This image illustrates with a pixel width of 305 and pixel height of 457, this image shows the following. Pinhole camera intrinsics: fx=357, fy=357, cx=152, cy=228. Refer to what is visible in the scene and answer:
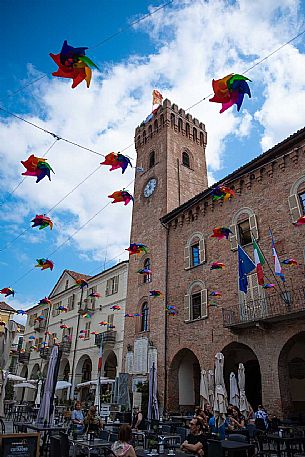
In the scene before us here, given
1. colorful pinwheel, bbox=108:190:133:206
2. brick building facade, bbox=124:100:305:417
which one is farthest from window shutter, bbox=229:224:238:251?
colorful pinwheel, bbox=108:190:133:206

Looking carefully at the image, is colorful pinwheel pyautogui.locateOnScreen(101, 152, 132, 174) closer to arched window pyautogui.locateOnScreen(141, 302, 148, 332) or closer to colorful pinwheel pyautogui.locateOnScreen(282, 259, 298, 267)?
colorful pinwheel pyautogui.locateOnScreen(282, 259, 298, 267)

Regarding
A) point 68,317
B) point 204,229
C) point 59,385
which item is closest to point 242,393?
point 204,229

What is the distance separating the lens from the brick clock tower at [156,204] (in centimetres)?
2064

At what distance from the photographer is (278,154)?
54.3 feet

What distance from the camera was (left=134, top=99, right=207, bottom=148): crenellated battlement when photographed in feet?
89.7

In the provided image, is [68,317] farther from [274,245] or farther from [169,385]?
[274,245]

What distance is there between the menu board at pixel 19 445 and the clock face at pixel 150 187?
64.1 ft

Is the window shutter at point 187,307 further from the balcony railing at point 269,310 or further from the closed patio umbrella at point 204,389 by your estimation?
the closed patio umbrella at point 204,389

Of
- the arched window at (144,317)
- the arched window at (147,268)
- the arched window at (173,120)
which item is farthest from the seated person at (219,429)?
the arched window at (173,120)

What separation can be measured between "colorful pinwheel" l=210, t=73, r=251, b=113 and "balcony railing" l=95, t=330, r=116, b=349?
69.7 feet

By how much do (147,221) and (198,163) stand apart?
7178mm

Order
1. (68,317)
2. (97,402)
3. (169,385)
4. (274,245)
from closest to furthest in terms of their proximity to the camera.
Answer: (274,245) < (169,385) < (97,402) < (68,317)

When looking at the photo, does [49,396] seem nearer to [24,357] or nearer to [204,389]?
[204,389]

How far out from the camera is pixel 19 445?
707cm
